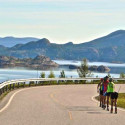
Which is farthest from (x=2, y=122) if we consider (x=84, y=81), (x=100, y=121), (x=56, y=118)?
(x=84, y=81)

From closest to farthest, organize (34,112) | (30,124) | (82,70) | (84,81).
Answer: (30,124)
(34,112)
(84,81)
(82,70)

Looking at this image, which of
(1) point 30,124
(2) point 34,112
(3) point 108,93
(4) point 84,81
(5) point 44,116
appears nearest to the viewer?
(1) point 30,124

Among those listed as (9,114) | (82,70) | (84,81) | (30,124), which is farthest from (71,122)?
(82,70)

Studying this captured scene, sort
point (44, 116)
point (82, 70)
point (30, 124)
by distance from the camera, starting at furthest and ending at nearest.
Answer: point (82, 70) → point (44, 116) → point (30, 124)

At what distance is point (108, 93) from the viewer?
64.3 feet

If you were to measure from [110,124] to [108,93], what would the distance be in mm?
5410

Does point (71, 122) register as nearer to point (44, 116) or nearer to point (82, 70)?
point (44, 116)

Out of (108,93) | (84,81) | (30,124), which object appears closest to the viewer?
(30,124)

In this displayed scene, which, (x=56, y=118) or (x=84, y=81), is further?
(x=84, y=81)

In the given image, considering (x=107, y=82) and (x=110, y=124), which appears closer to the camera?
(x=110, y=124)

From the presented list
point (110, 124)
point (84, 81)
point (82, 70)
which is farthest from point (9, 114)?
point (82, 70)

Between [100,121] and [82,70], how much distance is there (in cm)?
10548

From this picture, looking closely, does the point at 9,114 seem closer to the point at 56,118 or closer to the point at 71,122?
the point at 56,118

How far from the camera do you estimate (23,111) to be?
1839cm
